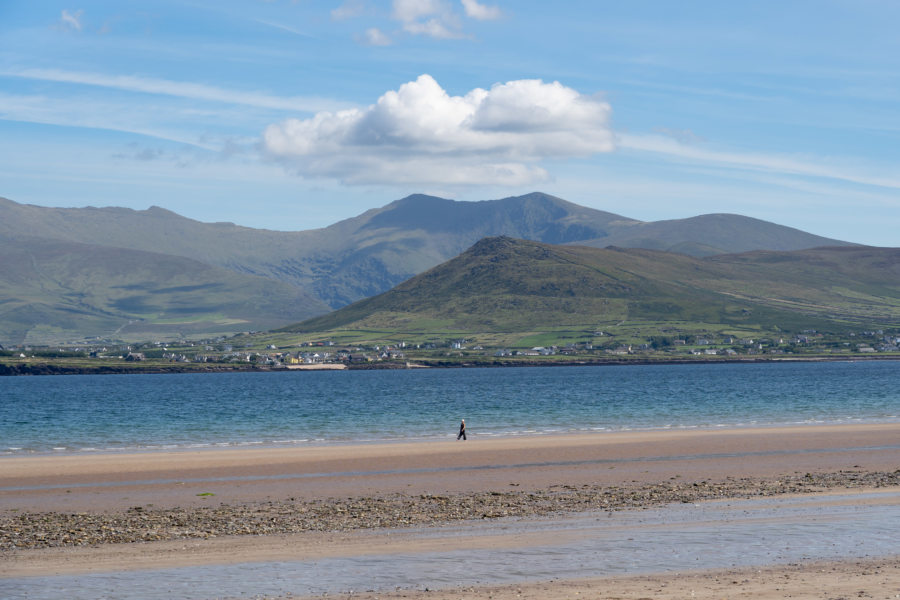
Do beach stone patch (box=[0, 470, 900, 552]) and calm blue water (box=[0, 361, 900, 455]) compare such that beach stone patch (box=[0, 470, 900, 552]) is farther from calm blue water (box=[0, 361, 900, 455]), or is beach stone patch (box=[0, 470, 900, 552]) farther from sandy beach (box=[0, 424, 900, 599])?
calm blue water (box=[0, 361, 900, 455])

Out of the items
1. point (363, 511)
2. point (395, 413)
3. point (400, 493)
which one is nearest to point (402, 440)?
point (400, 493)

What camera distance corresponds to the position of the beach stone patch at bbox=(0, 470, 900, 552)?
26812 mm

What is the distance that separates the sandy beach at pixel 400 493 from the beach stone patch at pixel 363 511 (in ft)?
0.28

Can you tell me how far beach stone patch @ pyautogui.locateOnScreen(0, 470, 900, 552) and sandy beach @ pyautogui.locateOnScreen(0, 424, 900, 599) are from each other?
0.28ft

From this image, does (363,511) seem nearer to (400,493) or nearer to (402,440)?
(400,493)

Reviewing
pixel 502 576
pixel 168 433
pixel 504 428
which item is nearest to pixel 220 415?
pixel 168 433

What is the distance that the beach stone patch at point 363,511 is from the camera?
26812mm

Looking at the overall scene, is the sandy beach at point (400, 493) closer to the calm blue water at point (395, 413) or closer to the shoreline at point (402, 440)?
the shoreline at point (402, 440)

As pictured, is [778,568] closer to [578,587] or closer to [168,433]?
[578,587]

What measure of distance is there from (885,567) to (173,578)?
15547 millimetres

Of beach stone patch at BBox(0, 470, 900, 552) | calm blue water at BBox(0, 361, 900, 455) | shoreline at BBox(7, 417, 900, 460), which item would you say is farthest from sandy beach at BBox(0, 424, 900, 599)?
calm blue water at BBox(0, 361, 900, 455)

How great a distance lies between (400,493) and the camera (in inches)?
1404

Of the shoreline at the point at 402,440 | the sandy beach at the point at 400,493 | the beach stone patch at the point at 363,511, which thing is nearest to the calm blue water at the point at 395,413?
the shoreline at the point at 402,440

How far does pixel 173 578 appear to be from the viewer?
814 inches
